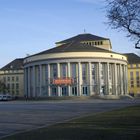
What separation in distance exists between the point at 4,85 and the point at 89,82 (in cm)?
5812

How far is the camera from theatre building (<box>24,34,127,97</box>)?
107 metres

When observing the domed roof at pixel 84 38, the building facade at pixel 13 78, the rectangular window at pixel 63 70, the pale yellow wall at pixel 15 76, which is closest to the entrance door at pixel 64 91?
the rectangular window at pixel 63 70

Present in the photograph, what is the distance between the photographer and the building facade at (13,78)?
6289 inches

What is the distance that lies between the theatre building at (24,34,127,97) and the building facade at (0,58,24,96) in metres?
46.4

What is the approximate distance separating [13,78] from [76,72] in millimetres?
59055

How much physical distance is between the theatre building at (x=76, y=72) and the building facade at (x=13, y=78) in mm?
46370

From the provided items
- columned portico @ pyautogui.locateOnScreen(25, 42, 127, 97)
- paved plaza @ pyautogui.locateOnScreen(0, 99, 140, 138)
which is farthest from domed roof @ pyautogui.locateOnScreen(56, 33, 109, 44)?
paved plaza @ pyautogui.locateOnScreen(0, 99, 140, 138)

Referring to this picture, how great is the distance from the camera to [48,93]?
109125mm

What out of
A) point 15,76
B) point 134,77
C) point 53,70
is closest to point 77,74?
point 53,70

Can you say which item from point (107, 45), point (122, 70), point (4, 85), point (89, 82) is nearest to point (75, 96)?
point (89, 82)

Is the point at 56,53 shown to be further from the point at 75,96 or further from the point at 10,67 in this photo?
the point at 10,67

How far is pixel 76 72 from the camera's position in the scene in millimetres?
108750

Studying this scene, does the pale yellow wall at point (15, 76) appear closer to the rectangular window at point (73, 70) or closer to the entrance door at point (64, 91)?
the entrance door at point (64, 91)

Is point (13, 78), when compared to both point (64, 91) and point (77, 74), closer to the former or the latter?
point (64, 91)
